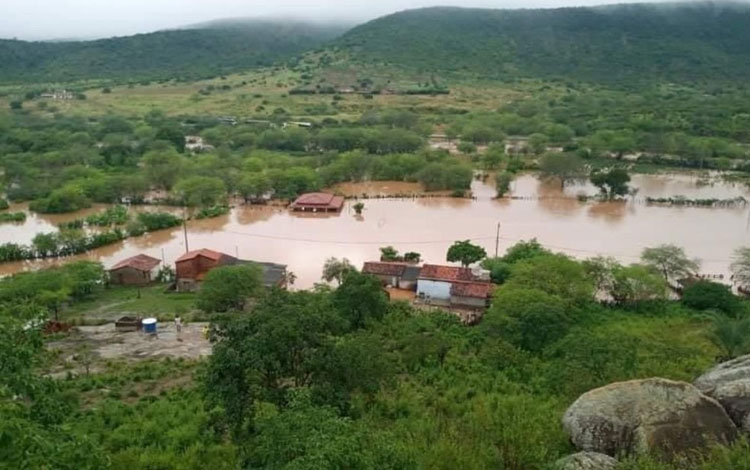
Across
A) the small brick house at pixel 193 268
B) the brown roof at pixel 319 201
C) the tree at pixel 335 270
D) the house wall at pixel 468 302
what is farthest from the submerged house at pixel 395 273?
the brown roof at pixel 319 201

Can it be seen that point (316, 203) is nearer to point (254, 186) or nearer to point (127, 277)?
point (254, 186)

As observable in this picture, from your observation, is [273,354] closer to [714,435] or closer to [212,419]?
[212,419]

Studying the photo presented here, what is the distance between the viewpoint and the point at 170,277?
111 feet

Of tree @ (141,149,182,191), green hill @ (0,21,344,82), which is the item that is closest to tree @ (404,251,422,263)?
tree @ (141,149,182,191)

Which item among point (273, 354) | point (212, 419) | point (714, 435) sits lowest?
point (212, 419)

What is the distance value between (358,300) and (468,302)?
6.69 m

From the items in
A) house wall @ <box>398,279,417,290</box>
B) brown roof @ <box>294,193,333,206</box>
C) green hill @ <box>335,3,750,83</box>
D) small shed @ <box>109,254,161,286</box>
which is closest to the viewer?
house wall @ <box>398,279,417,290</box>

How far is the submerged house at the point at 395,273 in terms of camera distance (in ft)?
105

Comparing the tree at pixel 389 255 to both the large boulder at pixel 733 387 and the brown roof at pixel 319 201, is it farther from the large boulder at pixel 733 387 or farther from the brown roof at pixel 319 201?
the large boulder at pixel 733 387

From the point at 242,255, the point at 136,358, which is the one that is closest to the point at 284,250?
the point at 242,255

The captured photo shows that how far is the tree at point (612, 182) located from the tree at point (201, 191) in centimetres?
2717

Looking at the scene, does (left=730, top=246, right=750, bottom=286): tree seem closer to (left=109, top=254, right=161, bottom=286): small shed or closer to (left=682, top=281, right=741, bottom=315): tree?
(left=682, top=281, right=741, bottom=315): tree

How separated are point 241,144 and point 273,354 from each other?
58489 mm

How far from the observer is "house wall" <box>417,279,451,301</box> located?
30141mm
